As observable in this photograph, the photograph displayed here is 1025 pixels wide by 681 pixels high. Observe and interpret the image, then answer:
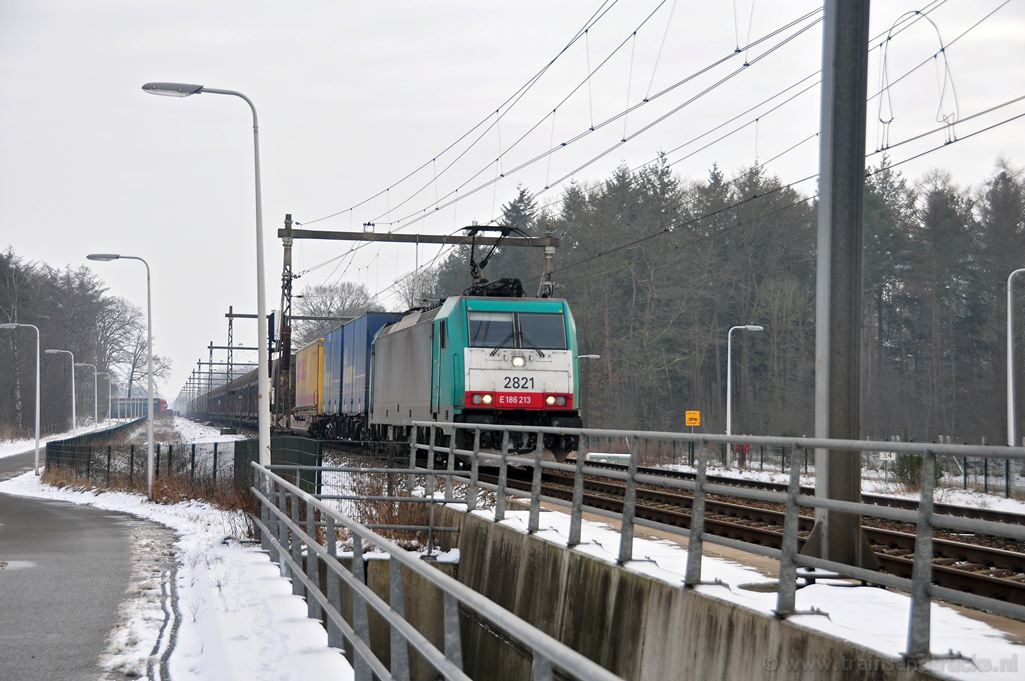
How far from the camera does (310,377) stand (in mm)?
42656

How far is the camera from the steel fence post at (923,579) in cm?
535

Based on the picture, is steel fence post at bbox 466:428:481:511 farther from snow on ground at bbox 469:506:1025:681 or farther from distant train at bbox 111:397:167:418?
distant train at bbox 111:397:167:418

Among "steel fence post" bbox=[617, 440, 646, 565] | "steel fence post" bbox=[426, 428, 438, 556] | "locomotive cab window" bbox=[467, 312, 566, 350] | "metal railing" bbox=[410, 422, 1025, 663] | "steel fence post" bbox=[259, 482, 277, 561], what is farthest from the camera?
"locomotive cab window" bbox=[467, 312, 566, 350]

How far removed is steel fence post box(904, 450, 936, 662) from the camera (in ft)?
17.5

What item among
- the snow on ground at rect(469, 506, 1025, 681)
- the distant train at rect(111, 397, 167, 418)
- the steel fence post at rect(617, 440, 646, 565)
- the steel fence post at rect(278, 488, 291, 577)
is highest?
the steel fence post at rect(617, 440, 646, 565)

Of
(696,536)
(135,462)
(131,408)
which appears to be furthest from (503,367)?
(131,408)

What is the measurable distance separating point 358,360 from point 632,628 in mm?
24164

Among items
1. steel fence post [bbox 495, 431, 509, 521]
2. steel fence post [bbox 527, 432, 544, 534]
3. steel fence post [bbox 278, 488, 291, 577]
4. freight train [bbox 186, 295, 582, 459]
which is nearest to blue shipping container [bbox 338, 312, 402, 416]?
freight train [bbox 186, 295, 582, 459]

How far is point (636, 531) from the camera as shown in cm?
1282

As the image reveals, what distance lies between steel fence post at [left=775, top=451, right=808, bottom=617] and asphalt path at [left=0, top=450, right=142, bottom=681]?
15.8 ft

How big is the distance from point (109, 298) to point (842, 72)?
340ft

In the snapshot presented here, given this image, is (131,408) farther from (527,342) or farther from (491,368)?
(491,368)

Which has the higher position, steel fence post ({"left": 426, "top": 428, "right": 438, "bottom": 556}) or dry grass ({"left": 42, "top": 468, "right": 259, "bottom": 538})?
steel fence post ({"left": 426, "top": 428, "right": 438, "bottom": 556})

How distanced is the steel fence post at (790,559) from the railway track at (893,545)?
3196 millimetres
